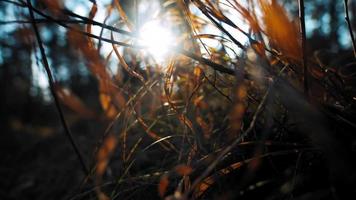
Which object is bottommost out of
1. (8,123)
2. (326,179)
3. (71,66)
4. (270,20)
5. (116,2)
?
(326,179)

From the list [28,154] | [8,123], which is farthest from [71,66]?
[28,154]

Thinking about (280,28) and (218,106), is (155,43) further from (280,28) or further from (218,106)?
(218,106)

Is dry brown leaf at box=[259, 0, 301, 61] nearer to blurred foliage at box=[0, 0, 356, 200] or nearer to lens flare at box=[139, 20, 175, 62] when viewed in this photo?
blurred foliage at box=[0, 0, 356, 200]

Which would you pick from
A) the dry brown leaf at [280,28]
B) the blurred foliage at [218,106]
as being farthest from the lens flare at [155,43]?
the dry brown leaf at [280,28]

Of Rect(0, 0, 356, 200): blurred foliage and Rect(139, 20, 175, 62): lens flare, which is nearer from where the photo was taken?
Rect(0, 0, 356, 200): blurred foliage

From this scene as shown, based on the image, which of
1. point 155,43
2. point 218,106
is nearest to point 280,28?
point 155,43

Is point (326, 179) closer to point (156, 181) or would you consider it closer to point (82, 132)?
point (156, 181)

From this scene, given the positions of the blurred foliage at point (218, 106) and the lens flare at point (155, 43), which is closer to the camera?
the blurred foliage at point (218, 106)

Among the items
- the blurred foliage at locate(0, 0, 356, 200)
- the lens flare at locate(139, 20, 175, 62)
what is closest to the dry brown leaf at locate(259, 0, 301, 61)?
the blurred foliage at locate(0, 0, 356, 200)

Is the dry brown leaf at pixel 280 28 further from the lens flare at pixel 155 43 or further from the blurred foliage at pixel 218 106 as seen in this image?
the lens flare at pixel 155 43

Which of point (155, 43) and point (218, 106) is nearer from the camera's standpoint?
point (155, 43)

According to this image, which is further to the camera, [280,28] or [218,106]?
[218,106]
